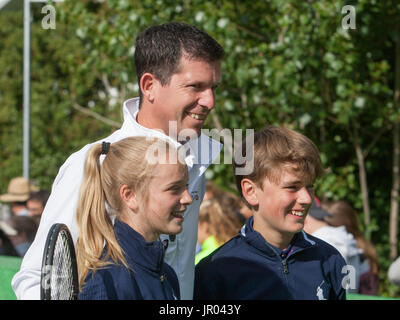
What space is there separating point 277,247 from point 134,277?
2.35ft

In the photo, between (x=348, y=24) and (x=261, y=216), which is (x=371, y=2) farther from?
(x=261, y=216)

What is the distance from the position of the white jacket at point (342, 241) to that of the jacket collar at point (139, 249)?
2.39 metres

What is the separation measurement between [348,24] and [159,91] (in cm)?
339

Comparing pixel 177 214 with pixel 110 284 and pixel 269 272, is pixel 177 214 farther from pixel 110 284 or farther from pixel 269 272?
pixel 269 272

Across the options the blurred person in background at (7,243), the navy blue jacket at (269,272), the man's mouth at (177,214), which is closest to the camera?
the man's mouth at (177,214)

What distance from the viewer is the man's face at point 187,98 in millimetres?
2627

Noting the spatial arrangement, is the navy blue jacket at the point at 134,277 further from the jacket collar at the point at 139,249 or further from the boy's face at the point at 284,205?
the boy's face at the point at 284,205

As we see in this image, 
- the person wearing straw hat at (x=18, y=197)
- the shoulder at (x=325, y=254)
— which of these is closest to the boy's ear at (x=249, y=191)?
the shoulder at (x=325, y=254)

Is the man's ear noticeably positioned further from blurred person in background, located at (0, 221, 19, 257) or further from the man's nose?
blurred person in background, located at (0, 221, 19, 257)

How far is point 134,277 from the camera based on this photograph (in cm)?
219

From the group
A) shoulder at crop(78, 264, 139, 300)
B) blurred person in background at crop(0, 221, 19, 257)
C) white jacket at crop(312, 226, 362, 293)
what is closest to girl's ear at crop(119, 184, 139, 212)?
shoulder at crop(78, 264, 139, 300)

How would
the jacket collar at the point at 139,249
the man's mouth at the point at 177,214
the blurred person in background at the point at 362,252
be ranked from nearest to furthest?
1. the jacket collar at the point at 139,249
2. the man's mouth at the point at 177,214
3. the blurred person in background at the point at 362,252
